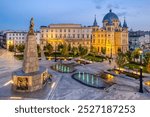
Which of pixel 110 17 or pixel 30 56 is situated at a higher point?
pixel 110 17

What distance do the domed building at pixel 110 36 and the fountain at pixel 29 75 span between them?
3988cm

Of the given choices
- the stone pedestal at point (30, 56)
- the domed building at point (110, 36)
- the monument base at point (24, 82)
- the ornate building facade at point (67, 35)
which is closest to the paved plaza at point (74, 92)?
the monument base at point (24, 82)

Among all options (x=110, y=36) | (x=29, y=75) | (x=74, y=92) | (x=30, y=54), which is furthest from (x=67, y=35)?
(x=74, y=92)

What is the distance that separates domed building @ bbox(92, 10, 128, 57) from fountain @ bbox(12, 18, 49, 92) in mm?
39878

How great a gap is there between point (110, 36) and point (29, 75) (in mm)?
44583

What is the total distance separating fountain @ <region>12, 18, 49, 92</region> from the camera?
18.5 m

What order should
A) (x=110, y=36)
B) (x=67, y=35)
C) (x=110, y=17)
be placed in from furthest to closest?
1. (x=67, y=35)
2. (x=110, y=17)
3. (x=110, y=36)

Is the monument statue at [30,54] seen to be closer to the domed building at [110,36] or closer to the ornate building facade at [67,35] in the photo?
the domed building at [110,36]

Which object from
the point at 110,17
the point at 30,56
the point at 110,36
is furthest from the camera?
the point at 110,17

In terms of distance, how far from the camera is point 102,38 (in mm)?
61812

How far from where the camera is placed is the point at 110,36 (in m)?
60.2

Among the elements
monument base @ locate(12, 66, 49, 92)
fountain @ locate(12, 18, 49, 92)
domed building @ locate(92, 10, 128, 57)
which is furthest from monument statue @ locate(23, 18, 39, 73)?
domed building @ locate(92, 10, 128, 57)

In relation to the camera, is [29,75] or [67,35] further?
[67,35]

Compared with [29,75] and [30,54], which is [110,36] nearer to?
[30,54]
